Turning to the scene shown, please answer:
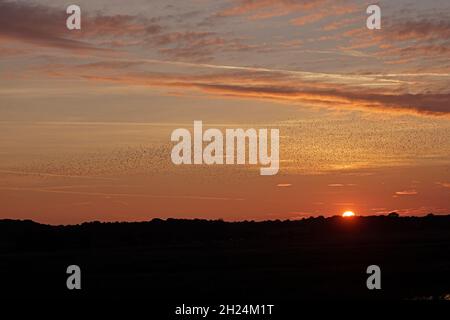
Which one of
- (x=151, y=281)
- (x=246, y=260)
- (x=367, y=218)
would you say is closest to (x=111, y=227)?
(x=367, y=218)

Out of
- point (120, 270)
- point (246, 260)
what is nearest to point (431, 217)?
point (246, 260)

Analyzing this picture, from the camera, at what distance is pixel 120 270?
65875 millimetres

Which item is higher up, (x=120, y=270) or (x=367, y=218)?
(x=367, y=218)

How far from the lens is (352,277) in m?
54.9

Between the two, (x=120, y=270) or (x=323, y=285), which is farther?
(x=120, y=270)

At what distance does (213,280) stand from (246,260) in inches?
615
